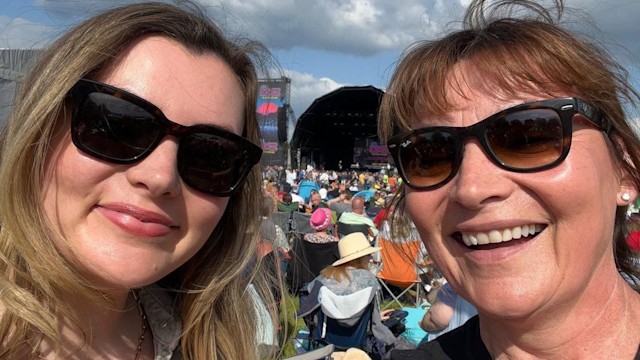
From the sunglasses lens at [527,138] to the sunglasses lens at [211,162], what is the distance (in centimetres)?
72

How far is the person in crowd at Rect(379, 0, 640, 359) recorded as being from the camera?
3.57 ft

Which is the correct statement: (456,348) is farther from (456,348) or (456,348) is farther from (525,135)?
(525,135)

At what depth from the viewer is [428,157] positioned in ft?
4.12

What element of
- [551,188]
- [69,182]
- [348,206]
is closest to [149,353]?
[69,182]

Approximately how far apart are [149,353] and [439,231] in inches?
40.0

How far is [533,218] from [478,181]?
148 millimetres

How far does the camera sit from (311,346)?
5.50m

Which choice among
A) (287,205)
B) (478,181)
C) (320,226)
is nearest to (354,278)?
(320,226)

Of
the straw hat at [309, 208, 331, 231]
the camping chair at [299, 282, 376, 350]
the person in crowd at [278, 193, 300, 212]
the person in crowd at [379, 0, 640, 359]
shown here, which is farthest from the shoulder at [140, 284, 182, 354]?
the person in crowd at [278, 193, 300, 212]

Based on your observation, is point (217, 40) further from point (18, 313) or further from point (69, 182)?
point (18, 313)

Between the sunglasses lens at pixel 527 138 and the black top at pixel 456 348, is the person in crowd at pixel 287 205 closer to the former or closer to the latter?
the black top at pixel 456 348

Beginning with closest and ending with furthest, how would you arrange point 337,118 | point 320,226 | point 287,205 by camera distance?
point 320,226, point 287,205, point 337,118

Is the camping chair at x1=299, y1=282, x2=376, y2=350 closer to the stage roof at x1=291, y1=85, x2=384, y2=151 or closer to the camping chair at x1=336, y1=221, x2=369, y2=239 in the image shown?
the camping chair at x1=336, y1=221, x2=369, y2=239

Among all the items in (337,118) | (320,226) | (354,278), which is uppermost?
(337,118)
